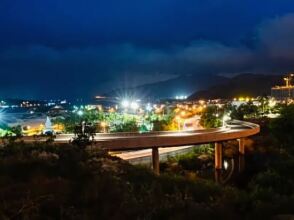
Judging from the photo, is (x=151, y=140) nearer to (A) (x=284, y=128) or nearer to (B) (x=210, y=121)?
(A) (x=284, y=128)

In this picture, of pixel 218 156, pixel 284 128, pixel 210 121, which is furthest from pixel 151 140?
pixel 210 121

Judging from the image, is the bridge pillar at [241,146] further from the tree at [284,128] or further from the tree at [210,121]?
the tree at [210,121]

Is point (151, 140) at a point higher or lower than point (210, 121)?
lower

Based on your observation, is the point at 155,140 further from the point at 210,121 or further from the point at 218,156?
the point at 210,121

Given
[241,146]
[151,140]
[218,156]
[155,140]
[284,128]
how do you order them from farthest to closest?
[241,146]
[218,156]
[284,128]
[155,140]
[151,140]

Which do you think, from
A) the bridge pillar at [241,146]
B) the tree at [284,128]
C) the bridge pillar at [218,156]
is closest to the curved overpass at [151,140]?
the bridge pillar at [218,156]

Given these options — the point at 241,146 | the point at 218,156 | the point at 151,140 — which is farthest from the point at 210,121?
the point at 151,140

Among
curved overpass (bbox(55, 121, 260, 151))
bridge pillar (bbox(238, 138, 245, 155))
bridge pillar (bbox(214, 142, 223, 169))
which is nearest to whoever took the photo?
curved overpass (bbox(55, 121, 260, 151))

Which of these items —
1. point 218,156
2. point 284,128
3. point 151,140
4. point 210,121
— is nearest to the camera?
point 151,140

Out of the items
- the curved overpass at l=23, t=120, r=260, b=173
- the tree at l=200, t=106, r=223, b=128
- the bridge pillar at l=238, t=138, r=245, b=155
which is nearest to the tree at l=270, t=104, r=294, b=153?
the curved overpass at l=23, t=120, r=260, b=173

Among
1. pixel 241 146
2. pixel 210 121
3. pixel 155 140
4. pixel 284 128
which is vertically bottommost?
pixel 241 146

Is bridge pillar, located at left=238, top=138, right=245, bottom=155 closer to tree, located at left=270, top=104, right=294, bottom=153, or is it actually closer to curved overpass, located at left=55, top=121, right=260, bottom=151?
curved overpass, located at left=55, top=121, right=260, bottom=151

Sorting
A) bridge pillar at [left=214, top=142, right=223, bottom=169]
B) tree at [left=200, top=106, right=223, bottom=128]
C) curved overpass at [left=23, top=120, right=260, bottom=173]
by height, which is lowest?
bridge pillar at [left=214, top=142, right=223, bottom=169]

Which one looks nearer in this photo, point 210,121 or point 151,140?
point 151,140
